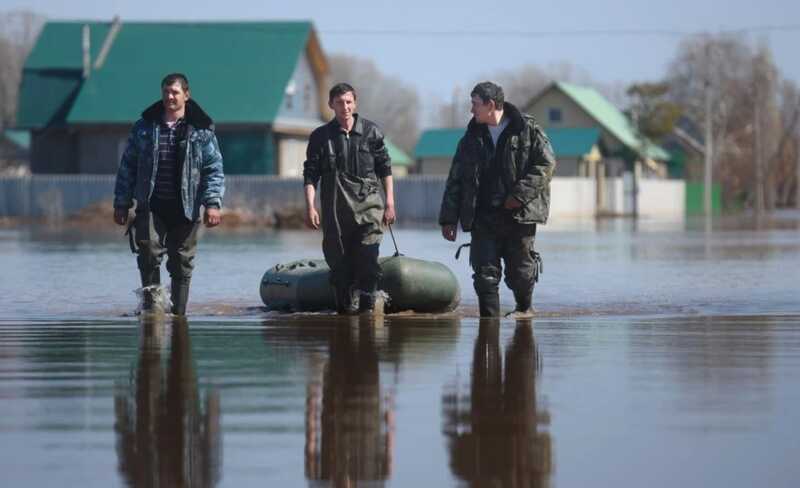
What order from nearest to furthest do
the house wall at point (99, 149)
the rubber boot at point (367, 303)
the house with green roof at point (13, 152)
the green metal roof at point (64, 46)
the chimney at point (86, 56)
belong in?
the rubber boot at point (367, 303)
the house wall at point (99, 149)
the chimney at point (86, 56)
the green metal roof at point (64, 46)
the house with green roof at point (13, 152)

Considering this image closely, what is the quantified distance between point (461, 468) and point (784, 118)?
12703 cm

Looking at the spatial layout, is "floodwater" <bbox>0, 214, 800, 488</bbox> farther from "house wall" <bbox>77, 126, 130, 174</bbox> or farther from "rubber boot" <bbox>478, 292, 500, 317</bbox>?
"house wall" <bbox>77, 126, 130, 174</bbox>

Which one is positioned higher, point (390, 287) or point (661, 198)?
point (661, 198)

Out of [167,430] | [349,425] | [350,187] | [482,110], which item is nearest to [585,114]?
[350,187]

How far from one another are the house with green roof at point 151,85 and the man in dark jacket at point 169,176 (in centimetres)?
5155

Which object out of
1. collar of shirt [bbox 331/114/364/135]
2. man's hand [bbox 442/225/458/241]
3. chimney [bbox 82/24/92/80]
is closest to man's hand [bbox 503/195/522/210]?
man's hand [bbox 442/225/458/241]

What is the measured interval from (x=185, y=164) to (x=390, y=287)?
2184mm

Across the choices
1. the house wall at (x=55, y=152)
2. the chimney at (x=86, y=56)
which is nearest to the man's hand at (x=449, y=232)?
the chimney at (x=86, y=56)

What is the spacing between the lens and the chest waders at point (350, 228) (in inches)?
532

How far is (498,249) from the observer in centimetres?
1337

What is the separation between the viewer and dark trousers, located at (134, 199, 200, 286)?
13.2 m

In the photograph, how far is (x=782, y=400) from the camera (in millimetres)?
8203

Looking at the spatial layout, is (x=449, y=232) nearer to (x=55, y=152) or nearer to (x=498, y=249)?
(x=498, y=249)

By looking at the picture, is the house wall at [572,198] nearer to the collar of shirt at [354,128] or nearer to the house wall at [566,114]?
the house wall at [566,114]
